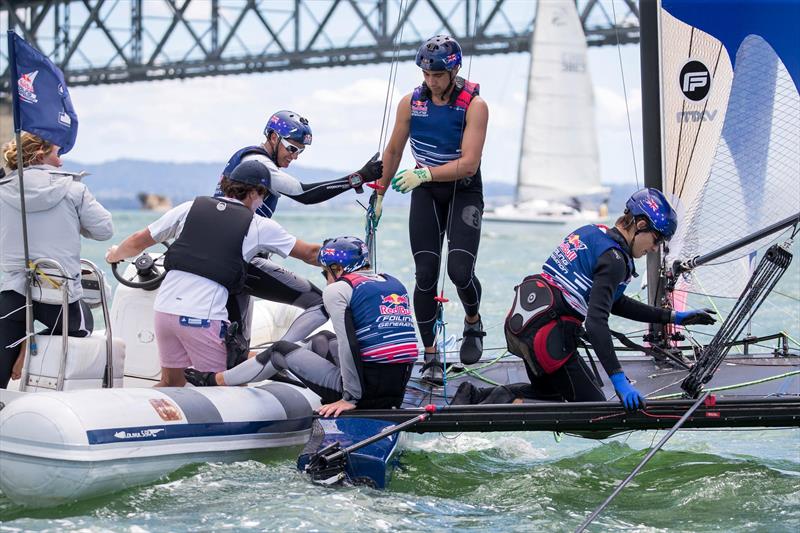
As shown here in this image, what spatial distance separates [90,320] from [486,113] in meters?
2.39

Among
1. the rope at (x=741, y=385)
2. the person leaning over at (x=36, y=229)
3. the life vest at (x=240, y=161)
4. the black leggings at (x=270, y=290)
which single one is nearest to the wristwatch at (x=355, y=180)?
the life vest at (x=240, y=161)

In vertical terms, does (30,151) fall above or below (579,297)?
above

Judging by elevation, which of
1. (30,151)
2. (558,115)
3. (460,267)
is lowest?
(460,267)

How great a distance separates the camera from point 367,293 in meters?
6.02

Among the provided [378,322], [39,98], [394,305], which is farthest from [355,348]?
[39,98]

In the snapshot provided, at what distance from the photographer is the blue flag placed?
5.95 meters

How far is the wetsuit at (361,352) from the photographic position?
19.7ft

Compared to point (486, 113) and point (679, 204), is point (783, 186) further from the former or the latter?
point (486, 113)

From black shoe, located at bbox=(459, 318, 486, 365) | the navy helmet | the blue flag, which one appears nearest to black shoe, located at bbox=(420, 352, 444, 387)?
black shoe, located at bbox=(459, 318, 486, 365)

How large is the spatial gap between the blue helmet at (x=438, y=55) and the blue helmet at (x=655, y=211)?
1269 millimetres

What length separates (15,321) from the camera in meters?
6.04

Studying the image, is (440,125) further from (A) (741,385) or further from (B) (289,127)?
(A) (741,385)

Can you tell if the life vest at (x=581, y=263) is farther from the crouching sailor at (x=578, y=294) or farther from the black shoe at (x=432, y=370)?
the black shoe at (x=432, y=370)

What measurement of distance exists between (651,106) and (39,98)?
353 cm
